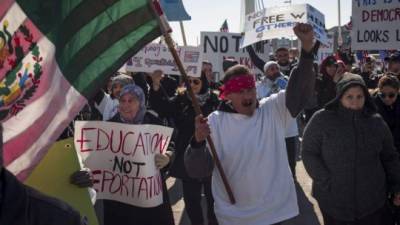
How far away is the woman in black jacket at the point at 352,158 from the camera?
361 cm

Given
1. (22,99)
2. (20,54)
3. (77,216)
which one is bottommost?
(77,216)

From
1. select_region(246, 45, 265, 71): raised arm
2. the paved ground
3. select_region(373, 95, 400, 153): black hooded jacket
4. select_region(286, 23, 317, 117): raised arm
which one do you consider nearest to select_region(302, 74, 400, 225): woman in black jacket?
select_region(286, 23, 317, 117): raised arm

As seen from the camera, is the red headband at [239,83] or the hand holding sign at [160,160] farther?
the hand holding sign at [160,160]

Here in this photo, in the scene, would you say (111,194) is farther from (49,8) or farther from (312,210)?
(312,210)

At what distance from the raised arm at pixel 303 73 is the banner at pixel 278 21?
179 inches

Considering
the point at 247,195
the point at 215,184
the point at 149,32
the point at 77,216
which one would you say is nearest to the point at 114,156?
the point at 215,184

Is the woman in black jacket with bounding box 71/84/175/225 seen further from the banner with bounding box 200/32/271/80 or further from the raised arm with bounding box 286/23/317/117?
the banner with bounding box 200/32/271/80

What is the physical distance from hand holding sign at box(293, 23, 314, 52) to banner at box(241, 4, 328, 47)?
4580 mm

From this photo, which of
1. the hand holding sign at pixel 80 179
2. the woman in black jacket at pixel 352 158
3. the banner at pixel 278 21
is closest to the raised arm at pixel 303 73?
the woman in black jacket at pixel 352 158

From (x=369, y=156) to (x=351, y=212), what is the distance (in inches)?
15.9

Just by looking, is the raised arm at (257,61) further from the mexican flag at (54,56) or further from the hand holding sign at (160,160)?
the mexican flag at (54,56)

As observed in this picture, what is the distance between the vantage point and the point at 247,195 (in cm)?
321

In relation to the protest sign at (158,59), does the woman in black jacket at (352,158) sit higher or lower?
lower

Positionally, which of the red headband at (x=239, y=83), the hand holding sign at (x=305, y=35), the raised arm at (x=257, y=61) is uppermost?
the hand holding sign at (x=305, y=35)
